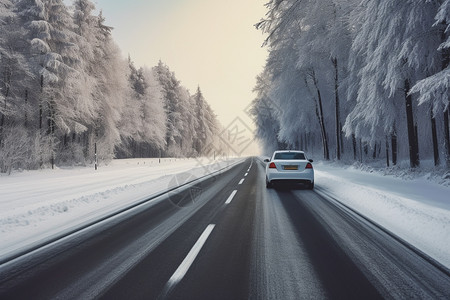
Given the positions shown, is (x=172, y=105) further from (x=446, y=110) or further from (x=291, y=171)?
(x=446, y=110)

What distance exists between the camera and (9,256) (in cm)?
452

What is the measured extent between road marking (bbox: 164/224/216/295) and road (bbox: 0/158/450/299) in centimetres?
2

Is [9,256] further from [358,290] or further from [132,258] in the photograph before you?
[358,290]

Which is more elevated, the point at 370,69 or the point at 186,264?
the point at 370,69

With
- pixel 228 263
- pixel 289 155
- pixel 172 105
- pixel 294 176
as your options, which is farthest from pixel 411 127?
pixel 172 105

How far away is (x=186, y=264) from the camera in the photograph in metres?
4.06

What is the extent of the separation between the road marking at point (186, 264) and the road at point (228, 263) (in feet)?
0.05

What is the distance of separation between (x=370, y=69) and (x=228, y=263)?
42.9 ft

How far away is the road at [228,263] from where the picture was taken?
3.28 meters

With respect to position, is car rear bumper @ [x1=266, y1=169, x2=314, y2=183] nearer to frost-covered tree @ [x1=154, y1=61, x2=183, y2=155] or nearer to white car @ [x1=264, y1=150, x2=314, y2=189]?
white car @ [x1=264, y1=150, x2=314, y2=189]

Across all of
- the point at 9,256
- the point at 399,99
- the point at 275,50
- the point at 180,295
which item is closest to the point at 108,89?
the point at 275,50

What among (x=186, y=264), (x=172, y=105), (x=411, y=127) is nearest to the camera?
(x=186, y=264)

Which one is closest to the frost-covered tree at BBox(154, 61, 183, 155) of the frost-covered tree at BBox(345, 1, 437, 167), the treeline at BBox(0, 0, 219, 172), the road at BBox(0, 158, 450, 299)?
the treeline at BBox(0, 0, 219, 172)

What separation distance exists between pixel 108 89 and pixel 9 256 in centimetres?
2764
